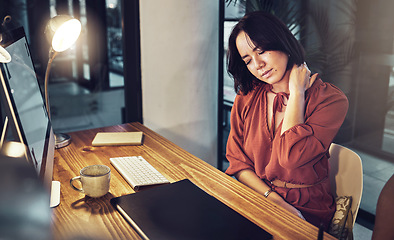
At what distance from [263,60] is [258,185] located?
53cm

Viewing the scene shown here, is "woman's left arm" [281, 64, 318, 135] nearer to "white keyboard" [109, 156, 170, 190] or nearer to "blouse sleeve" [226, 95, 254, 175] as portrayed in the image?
"blouse sleeve" [226, 95, 254, 175]

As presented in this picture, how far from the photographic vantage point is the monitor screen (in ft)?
2.76

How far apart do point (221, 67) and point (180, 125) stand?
569 mm

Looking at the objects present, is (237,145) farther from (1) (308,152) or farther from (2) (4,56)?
(2) (4,56)

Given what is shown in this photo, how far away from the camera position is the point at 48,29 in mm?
1582

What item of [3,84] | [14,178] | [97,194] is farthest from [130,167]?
[14,178]

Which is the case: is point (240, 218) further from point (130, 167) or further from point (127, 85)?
point (127, 85)

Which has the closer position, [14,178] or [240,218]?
[14,178]

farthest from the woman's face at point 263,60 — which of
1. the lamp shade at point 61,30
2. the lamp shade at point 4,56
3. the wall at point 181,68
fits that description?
the wall at point 181,68

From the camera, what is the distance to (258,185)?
1.53 meters

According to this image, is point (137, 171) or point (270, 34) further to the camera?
point (270, 34)

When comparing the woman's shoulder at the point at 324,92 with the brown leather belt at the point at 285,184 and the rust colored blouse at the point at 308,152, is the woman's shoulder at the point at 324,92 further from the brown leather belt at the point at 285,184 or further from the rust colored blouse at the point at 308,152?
the brown leather belt at the point at 285,184

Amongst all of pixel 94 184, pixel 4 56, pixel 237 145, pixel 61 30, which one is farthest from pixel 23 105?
pixel 237 145

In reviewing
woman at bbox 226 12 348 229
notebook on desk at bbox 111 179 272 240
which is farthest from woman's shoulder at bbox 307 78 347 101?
notebook on desk at bbox 111 179 272 240
